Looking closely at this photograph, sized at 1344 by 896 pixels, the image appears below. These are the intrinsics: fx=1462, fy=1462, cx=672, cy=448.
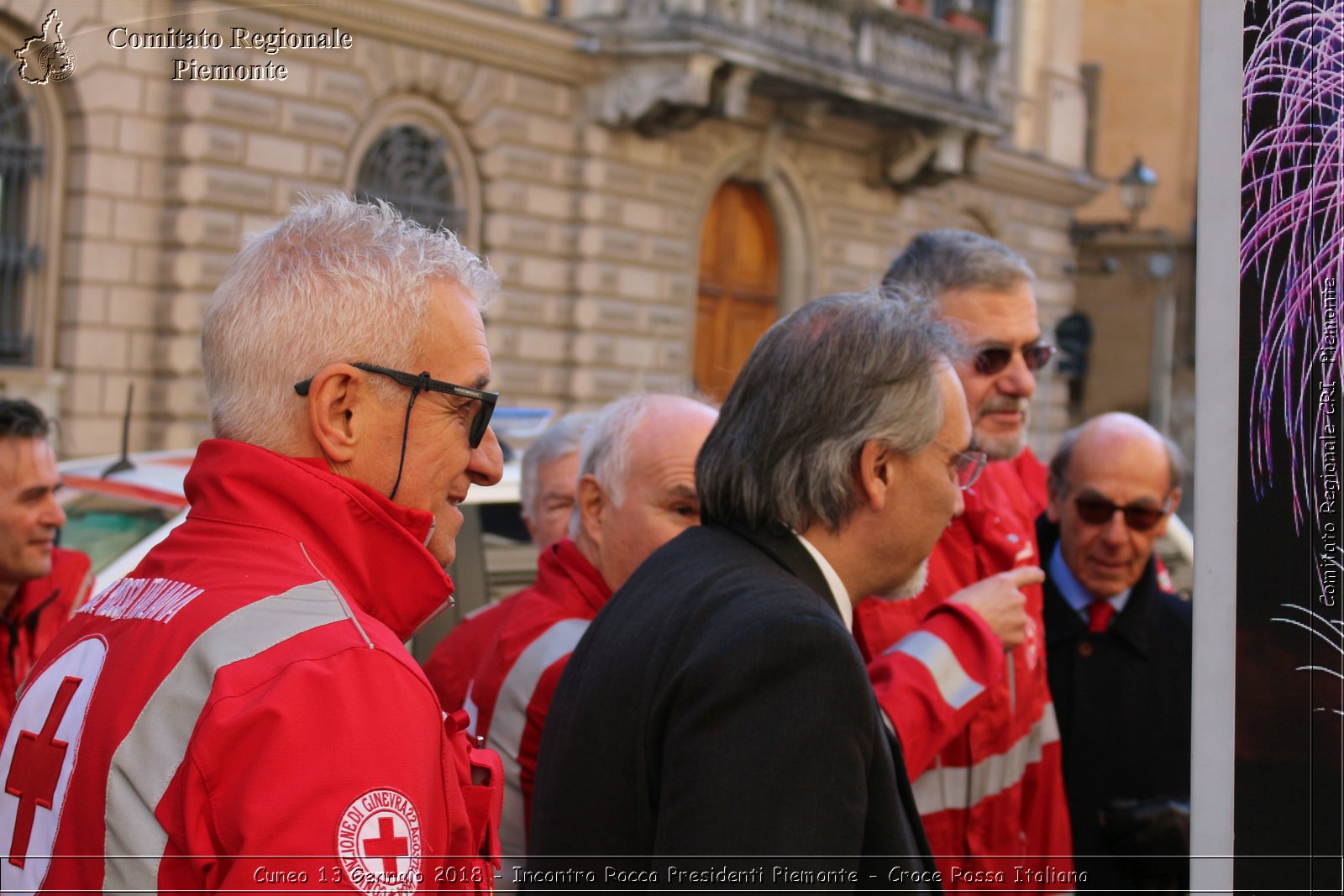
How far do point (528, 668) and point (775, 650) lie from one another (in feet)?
3.31

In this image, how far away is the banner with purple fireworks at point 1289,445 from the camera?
4.93 feet

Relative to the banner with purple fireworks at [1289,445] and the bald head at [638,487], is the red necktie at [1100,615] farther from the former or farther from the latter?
the banner with purple fireworks at [1289,445]

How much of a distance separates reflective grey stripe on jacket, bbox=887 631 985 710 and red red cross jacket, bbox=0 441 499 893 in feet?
3.05

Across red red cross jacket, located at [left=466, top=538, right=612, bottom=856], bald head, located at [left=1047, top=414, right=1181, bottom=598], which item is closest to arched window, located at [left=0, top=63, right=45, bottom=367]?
red red cross jacket, located at [left=466, top=538, right=612, bottom=856]

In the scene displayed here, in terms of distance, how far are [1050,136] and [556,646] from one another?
25.3ft

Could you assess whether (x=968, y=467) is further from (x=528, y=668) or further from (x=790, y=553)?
(x=528, y=668)

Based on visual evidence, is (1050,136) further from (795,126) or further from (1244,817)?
(1244,817)

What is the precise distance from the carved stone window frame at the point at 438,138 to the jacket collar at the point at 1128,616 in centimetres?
863

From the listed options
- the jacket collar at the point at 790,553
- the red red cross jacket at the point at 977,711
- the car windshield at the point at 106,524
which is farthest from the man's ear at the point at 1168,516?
the car windshield at the point at 106,524

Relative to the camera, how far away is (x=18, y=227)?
30.7 feet

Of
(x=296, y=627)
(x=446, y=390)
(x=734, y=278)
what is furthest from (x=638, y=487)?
(x=734, y=278)

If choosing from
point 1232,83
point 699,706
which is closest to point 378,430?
point 699,706

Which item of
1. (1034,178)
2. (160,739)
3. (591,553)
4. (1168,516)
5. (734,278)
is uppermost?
(1034,178)

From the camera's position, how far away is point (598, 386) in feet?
43.6
